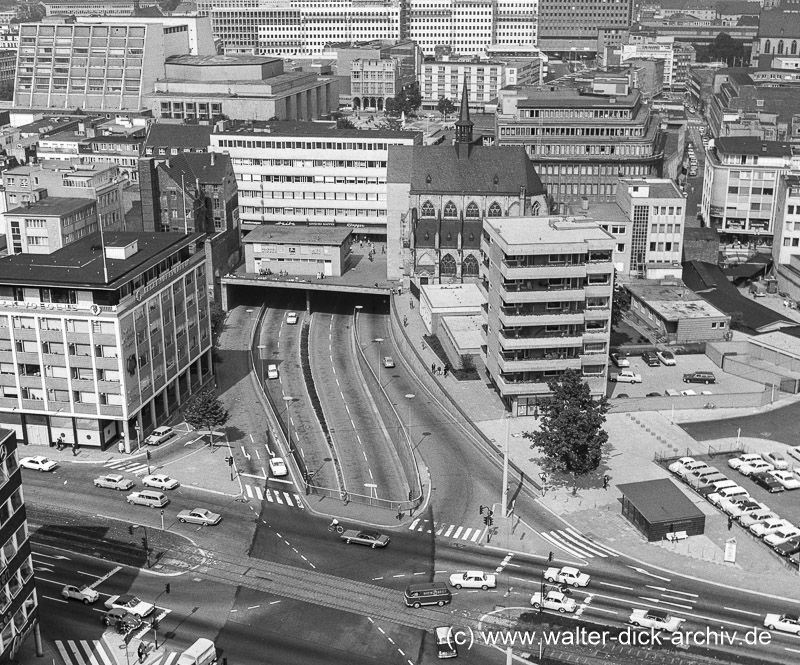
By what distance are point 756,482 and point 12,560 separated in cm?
7477

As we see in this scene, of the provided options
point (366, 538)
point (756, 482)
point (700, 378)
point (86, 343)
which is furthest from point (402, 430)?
point (700, 378)

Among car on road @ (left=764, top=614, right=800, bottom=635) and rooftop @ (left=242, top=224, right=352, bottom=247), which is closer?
car on road @ (left=764, top=614, right=800, bottom=635)

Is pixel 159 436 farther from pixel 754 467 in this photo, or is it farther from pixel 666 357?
pixel 666 357

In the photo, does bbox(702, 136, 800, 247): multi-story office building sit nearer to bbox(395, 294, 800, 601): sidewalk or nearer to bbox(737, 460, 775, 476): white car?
bbox(395, 294, 800, 601): sidewalk

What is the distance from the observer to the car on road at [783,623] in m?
86.9

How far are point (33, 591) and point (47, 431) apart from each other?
42.8 metres

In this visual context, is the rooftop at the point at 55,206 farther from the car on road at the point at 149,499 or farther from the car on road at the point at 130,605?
the car on road at the point at 130,605

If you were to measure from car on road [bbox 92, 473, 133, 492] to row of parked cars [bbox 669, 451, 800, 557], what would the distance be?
192 feet

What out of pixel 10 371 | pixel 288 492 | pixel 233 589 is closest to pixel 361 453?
pixel 288 492

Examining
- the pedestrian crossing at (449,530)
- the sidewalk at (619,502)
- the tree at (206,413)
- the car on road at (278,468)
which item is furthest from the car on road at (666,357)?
the tree at (206,413)

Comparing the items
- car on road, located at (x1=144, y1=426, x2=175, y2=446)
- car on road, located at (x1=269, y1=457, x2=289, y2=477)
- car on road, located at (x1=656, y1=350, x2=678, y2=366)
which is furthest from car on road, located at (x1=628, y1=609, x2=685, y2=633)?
car on road, located at (x1=656, y1=350, x2=678, y2=366)

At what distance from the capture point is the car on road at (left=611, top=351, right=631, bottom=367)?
147050mm

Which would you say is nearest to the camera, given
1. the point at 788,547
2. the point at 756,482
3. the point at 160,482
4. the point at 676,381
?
the point at 788,547

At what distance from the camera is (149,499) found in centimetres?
11019
